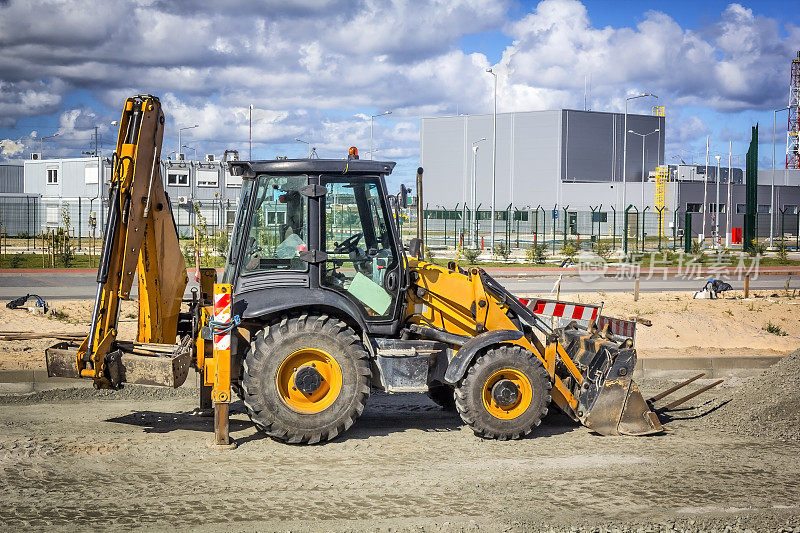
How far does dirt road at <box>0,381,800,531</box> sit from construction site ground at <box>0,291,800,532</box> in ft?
0.06

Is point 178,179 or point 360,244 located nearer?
point 360,244

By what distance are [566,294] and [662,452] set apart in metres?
13.9

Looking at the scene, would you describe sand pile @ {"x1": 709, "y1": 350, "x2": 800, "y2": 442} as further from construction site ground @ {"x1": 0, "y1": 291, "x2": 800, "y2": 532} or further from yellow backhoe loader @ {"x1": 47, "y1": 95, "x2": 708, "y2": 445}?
yellow backhoe loader @ {"x1": 47, "y1": 95, "x2": 708, "y2": 445}

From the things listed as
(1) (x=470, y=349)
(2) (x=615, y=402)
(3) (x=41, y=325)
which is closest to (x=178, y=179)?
(3) (x=41, y=325)

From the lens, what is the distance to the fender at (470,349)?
7957 millimetres

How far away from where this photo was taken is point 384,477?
267 inches

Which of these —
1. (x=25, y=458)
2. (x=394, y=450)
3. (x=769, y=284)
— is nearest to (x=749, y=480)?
(x=394, y=450)

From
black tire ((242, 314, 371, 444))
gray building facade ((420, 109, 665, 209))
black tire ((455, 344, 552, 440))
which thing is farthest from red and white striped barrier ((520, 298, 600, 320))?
gray building facade ((420, 109, 665, 209))

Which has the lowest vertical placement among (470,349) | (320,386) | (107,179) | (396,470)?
(396,470)

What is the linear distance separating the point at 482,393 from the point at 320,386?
1.51m

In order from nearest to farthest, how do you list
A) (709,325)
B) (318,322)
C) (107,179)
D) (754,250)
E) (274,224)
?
(318,322), (274,224), (709,325), (754,250), (107,179)

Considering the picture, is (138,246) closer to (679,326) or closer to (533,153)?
(679,326)

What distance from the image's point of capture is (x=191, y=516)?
5.80 metres

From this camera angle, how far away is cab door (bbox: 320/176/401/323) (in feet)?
26.4
